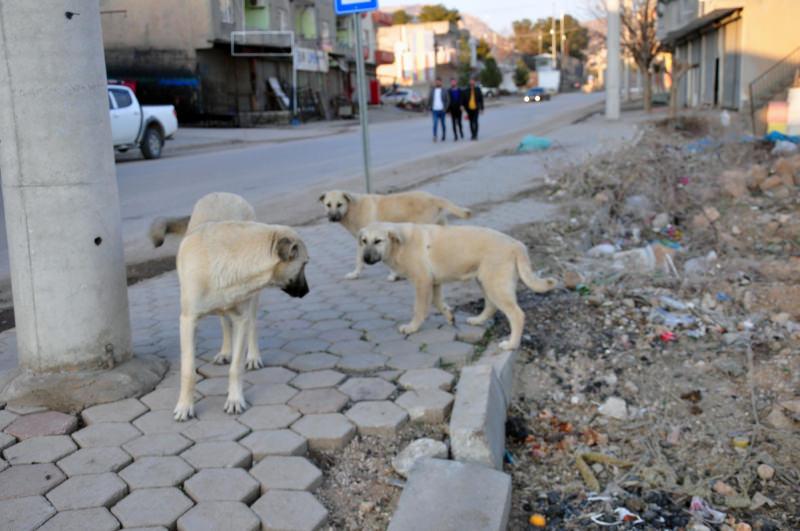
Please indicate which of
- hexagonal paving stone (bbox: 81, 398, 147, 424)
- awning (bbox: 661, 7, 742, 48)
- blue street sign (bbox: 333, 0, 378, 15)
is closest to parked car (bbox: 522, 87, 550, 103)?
awning (bbox: 661, 7, 742, 48)

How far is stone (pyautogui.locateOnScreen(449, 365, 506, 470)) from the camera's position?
138 inches

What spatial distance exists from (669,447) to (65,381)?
3161 mm

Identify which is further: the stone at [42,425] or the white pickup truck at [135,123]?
the white pickup truck at [135,123]

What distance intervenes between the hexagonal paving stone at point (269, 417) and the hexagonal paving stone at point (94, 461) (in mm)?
603

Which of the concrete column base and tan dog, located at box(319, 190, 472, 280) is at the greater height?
tan dog, located at box(319, 190, 472, 280)

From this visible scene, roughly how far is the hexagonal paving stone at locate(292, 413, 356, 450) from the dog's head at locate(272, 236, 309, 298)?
2.06ft

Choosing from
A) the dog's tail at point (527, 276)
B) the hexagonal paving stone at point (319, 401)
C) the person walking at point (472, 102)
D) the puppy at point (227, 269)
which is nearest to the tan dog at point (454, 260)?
the dog's tail at point (527, 276)

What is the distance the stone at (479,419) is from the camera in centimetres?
350

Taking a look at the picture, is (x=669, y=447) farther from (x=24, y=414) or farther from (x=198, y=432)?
(x=24, y=414)

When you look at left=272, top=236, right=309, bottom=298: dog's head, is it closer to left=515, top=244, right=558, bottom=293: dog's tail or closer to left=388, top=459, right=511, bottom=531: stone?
left=388, top=459, right=511, bottom=531: stone

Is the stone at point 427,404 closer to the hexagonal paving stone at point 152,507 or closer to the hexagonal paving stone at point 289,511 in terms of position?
the hexagonal paving stone at point 289,511

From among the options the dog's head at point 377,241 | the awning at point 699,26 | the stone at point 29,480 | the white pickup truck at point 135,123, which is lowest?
the stone at point 29,480

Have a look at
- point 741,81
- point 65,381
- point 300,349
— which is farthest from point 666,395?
point 741,81

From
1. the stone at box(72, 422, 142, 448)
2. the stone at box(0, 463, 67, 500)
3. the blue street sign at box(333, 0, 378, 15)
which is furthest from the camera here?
the blue street sign at box(333, 0, 378, 15)
